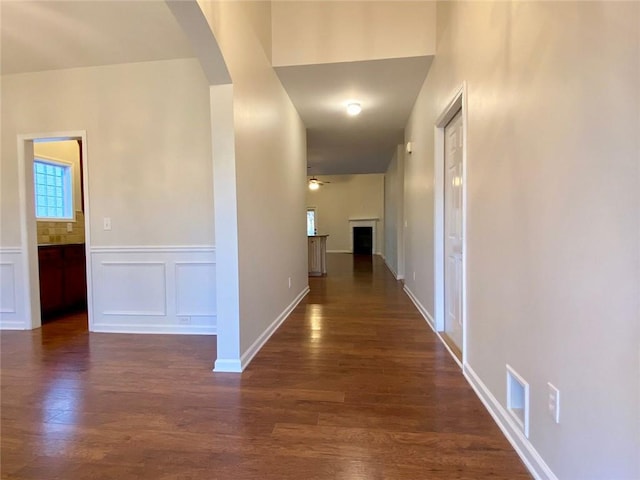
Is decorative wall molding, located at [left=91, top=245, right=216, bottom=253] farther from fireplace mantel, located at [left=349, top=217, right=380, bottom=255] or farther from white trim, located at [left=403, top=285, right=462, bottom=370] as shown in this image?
fireplace mantel, located at [left=349, top=217, right=380, bottom=255]

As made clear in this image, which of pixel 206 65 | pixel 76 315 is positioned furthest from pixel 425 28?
pixel 76 315

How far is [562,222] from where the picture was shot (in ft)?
4.00

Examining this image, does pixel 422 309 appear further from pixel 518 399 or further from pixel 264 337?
pixel 518 399

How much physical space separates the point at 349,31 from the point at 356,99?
3.35 feet

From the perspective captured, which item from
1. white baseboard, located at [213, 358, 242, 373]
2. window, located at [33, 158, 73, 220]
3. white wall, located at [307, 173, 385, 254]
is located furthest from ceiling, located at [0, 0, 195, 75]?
white wall, located at [307, 173, 385, 254]

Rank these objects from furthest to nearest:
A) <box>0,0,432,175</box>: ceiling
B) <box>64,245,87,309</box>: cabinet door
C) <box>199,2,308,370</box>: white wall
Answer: <box>64,245,87,309</box>: cabinet door < <box>0,0,432,175</box>: ceiling < <box>199,2,308,370</box>: white wall

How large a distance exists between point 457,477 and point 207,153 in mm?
3098

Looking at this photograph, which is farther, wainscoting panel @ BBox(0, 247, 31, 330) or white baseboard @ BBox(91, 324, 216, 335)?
wainscoting panel @ BBox(0, 247, 31, 330)

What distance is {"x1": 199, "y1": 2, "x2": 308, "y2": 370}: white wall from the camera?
2.43 metres

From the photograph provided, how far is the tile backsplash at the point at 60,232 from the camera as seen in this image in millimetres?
4387

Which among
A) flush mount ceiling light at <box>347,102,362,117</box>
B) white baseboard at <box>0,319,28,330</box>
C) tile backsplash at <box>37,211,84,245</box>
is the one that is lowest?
white baseboard at <box>0,319,28,330</box>

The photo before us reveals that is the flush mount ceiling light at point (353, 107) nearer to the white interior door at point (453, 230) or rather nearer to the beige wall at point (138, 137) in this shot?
the white interior door at point (453, 230)

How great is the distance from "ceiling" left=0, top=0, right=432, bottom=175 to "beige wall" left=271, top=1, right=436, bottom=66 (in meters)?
0.10

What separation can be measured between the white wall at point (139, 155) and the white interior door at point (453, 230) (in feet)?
7.29
